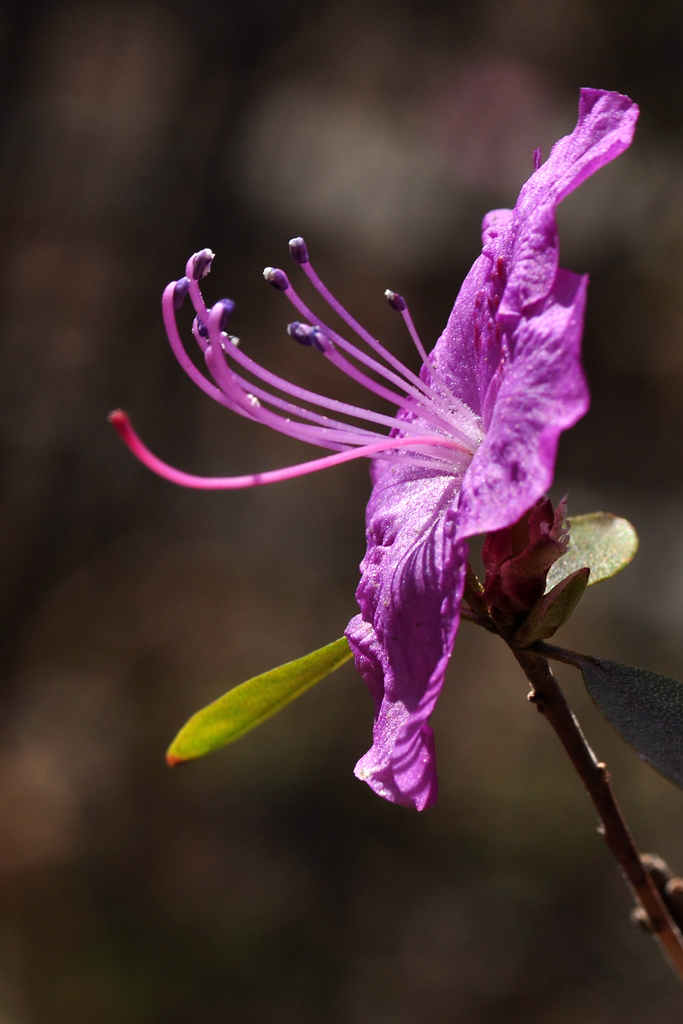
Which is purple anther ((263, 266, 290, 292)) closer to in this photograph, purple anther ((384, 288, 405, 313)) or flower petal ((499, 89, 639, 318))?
purple anther ((384, 288, 405, 313))

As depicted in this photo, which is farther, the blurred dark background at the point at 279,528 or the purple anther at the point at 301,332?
the blurred dark background at the point at 279,528

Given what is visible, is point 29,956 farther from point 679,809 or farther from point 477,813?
point 679,809

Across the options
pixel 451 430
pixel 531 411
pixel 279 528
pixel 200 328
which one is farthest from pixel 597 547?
pixel 279 528

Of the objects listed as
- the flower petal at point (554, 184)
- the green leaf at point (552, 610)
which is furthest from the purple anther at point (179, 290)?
the green leaf at point (552, 610)

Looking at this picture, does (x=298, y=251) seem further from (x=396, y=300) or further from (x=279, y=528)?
(x=279, y=528)

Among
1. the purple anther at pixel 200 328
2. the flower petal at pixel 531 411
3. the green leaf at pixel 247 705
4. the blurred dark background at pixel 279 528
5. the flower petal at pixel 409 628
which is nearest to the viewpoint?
the flower petal at pixel 531 411

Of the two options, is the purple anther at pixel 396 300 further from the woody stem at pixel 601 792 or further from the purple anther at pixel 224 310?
the woody stem at pixel 601 792
